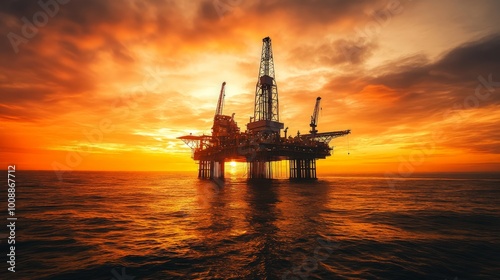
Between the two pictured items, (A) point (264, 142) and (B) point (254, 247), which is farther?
(A) point (264, 142)

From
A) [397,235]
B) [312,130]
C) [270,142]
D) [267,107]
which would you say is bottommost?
[397,235]

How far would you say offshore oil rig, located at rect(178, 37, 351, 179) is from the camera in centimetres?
8975

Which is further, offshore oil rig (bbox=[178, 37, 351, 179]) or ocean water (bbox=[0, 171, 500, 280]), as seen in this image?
offshore oil rig (bbox=[178, 37, 351, 179])

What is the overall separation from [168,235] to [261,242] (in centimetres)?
744

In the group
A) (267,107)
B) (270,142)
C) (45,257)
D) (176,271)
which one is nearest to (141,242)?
(45,257)

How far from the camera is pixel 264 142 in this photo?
272ft

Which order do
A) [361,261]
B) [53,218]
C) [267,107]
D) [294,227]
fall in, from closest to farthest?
[361,261] → [294,227] → [53,218] → [267,107]

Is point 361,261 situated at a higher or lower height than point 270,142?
lower

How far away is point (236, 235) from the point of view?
18812 mm

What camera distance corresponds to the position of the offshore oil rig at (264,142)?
8975 centimetres

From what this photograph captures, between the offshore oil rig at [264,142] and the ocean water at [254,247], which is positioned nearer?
the ocean water at [254,247]

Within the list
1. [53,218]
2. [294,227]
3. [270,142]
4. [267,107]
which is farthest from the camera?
[267,107]

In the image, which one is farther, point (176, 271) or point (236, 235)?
point (236, 235)

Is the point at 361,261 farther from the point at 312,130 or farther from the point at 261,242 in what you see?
the point at 312,130
